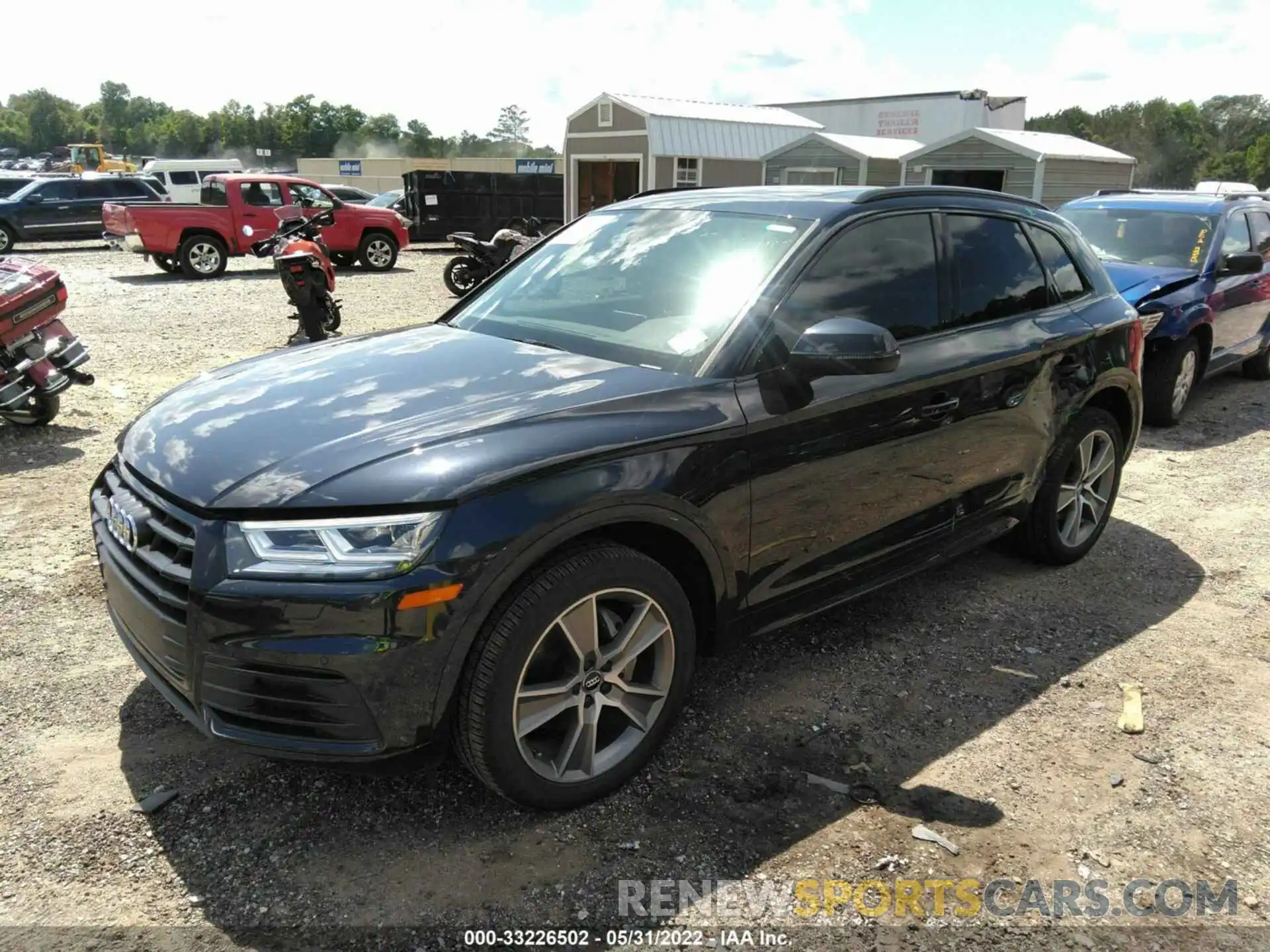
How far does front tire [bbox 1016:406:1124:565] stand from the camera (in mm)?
4449

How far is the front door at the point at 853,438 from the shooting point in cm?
307

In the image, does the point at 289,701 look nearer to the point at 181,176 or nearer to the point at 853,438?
the point at 853,438

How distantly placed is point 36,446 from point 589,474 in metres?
5.57

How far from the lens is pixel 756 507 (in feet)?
9.90

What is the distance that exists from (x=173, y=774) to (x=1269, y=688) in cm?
413

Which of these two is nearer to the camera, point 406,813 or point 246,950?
point 246,950

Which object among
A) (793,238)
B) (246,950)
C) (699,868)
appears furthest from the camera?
(793,238)

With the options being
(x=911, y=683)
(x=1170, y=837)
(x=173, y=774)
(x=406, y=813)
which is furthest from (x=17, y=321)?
(x=1170, y=837)

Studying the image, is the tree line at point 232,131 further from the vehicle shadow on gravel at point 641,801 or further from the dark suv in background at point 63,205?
the vehicle shadow on gravel at point 641,801

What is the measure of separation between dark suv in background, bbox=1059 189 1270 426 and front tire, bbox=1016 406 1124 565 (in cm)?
318

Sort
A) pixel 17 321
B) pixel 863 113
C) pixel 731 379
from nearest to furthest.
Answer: pixel 731 379, pixel 17 321, pixel 863 113

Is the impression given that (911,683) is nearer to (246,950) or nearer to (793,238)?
(793,238)

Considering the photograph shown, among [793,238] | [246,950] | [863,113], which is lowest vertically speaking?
[246,950]

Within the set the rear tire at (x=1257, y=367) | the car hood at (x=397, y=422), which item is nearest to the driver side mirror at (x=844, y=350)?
the car hood at (x=397, y=422)
